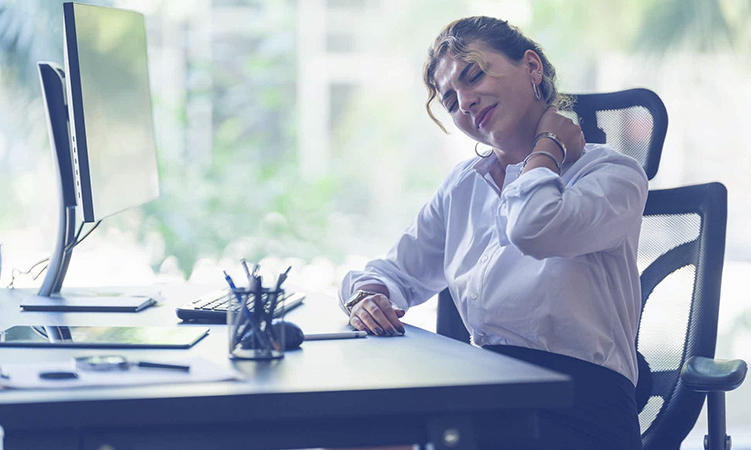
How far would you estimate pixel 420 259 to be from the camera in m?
1.63

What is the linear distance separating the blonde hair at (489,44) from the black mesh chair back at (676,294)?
303 millimetres

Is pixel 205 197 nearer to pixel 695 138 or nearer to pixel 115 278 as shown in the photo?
pixel 115 278

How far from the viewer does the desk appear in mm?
780

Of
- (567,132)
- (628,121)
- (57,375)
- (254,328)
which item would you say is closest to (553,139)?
(567,132)

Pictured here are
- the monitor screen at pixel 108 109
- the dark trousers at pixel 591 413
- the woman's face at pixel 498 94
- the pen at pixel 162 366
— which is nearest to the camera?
the pen at pixel 162 366

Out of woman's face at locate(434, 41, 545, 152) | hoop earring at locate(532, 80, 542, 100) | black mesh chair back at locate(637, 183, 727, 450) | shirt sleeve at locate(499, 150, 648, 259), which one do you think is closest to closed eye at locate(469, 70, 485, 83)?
woman's face at locate(434, 41, 545, 152)

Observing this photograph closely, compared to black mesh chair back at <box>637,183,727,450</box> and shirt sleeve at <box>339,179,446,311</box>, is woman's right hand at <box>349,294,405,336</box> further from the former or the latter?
black mesh chair back at <box>637,183,727,450</box>

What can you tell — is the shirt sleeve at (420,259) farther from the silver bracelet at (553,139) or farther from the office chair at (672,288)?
the silver bracelet at (553,139)

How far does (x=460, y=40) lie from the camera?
1.48 meters

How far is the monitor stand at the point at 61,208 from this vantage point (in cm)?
155

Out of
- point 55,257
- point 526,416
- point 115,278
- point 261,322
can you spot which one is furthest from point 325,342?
point 115,278

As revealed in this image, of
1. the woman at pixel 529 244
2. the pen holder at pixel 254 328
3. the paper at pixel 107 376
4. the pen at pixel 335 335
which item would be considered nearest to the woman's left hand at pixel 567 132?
the woman at pixel 529 244

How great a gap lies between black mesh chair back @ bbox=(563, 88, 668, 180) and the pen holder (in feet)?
2.78

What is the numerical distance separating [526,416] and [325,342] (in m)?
0.36
